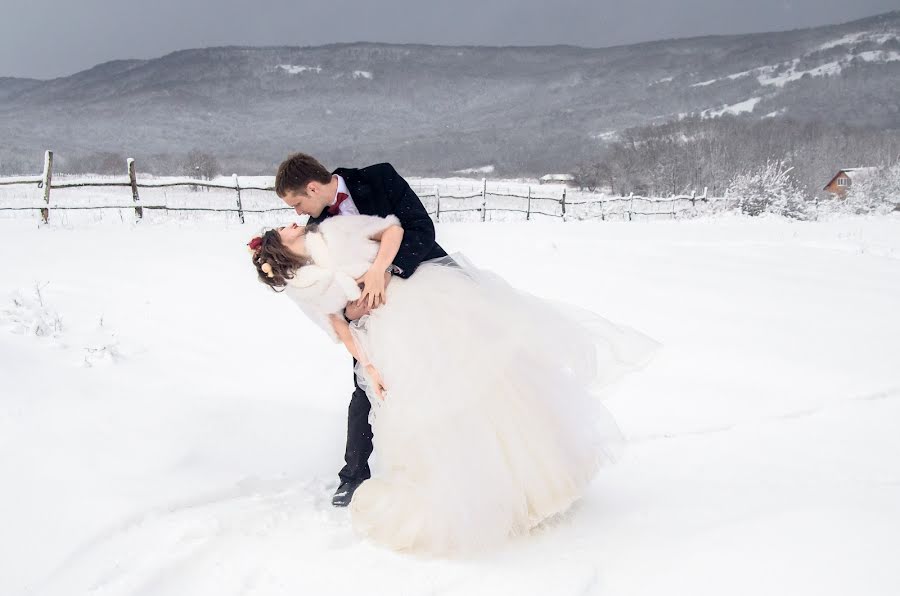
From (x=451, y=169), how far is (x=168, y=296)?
90.0m

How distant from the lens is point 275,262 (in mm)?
2254

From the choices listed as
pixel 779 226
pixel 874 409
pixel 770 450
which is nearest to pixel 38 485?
pixel 770 450

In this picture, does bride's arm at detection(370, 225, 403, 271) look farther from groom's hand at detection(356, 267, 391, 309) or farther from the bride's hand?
the bride's hand

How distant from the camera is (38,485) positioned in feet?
8.30

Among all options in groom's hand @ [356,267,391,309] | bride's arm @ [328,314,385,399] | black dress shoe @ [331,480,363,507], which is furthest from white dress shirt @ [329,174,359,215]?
black dress shoe @ [331,480,363,507]

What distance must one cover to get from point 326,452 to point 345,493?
89cm

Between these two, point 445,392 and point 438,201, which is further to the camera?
point 438,201

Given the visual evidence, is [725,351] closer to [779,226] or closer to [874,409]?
[874,409]

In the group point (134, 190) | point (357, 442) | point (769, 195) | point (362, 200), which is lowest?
point (357, 442)

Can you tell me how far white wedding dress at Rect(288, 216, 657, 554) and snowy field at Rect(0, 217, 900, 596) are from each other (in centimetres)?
16

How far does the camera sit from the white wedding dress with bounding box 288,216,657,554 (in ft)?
7.41

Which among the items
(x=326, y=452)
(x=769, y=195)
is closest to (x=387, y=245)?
(x=326, y=452)

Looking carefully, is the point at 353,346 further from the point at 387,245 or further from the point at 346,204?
the point at 346,204

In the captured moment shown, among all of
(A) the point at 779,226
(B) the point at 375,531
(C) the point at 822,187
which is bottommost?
(B) the point at 375,531
